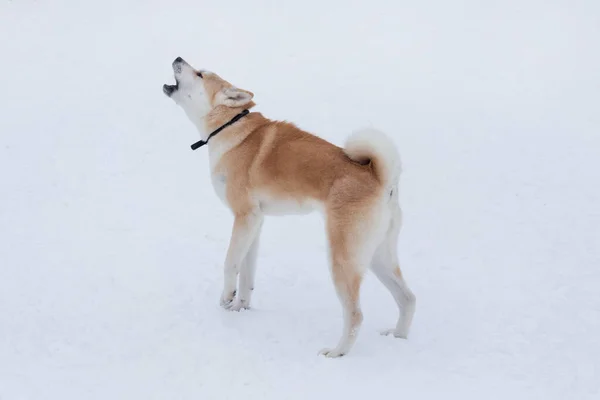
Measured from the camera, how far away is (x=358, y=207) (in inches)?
169

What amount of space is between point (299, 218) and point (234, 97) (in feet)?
7.34

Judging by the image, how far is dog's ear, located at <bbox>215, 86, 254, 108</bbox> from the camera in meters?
5.20

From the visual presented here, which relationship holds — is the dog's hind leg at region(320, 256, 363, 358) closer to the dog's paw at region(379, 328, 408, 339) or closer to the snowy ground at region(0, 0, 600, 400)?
the snowy ground at region(0, 0, 600, 400)

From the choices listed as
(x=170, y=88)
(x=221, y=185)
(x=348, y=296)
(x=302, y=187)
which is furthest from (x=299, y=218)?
(x=348, y=296)

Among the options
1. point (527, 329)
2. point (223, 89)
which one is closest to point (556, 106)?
point (527, 329)

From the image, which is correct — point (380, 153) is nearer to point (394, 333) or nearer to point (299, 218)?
point (394, 333)

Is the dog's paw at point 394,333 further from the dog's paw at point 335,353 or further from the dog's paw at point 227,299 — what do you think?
the dog's paw at point 227,299

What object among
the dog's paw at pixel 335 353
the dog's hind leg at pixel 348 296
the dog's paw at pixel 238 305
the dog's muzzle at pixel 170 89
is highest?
the dog's muzzle at pixel 170 89

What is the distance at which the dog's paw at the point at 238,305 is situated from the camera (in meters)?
5.12

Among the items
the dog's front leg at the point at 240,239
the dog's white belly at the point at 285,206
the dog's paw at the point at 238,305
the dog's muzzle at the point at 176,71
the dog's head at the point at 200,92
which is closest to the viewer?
the dog's white belly at the point at 285,206

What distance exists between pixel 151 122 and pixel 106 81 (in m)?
2.07

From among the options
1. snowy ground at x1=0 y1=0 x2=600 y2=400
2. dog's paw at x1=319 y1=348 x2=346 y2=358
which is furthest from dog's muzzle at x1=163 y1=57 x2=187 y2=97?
dog's paw at x1=319 y1=348 x2=346 y2=358

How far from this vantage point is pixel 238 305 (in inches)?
203

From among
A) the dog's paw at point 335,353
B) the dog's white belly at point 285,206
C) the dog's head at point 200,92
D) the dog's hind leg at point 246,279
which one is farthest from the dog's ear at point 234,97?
the dog's paw at point 335,353
